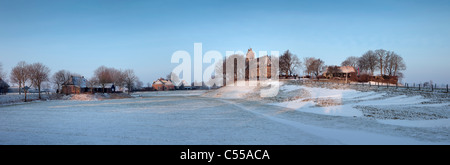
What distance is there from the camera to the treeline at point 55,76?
2391 inches

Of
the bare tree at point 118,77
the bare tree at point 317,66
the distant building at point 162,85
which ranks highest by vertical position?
the bare tree at point 317,66

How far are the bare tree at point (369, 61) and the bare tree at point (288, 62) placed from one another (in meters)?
23.4

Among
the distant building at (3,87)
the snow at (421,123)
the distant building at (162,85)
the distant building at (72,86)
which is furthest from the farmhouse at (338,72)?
the distant building at (3,87)

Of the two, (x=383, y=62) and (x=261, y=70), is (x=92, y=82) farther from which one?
(x=383, y=62)

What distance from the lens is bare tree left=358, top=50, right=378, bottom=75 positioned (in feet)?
263

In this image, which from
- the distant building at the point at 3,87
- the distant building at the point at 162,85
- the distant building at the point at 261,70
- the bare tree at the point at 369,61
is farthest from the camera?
the distant building at the point at 162,85

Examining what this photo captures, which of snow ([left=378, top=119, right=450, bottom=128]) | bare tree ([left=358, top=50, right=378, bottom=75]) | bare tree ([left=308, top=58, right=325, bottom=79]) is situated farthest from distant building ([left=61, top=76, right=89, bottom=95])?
bare tree ([left=358, top=50, right=378, bottom=75])

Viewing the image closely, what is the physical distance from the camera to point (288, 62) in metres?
83.9

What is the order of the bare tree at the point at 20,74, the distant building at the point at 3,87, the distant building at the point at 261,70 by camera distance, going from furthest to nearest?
the distant building at the point at 261,70 < the distant building at the point at 3,87 < the bare tree at the point at 20,74

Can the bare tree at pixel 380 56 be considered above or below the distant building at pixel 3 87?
above

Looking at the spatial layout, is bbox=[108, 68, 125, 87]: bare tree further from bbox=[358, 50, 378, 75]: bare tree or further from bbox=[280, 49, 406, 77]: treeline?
bbox=[358, 50, 378, 75]: bare tree

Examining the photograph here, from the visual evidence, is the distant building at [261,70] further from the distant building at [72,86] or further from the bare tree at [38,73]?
the bare tree at [38,73]
